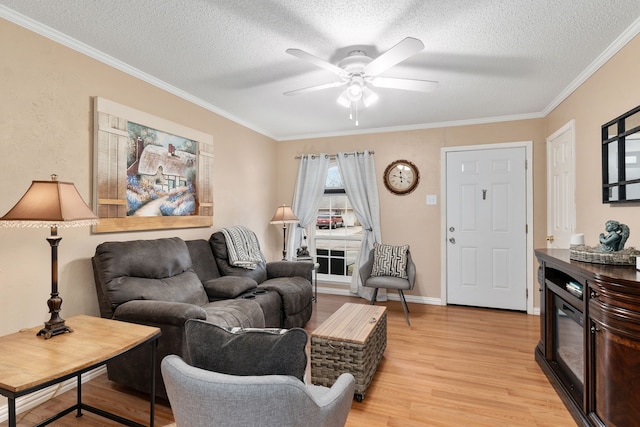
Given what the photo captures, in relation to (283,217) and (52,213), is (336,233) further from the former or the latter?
(52,213)

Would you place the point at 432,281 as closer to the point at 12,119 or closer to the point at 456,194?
the point at 456,194

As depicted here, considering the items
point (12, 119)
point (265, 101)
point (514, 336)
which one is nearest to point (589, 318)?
point (514, 336)

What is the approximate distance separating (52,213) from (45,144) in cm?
90

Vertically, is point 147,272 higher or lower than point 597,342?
higher

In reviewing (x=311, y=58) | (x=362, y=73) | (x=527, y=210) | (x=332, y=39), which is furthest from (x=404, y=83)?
(x=527, y=210)

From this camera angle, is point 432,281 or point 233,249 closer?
point 233,249

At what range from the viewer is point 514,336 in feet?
10.7

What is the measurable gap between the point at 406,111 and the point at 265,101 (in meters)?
1.67

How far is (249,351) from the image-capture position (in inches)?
44.0

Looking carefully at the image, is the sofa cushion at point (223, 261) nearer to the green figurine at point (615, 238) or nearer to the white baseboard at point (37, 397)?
the white baseboard at point (37, 397)

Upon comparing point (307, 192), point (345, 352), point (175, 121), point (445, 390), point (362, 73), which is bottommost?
point (445, 390)

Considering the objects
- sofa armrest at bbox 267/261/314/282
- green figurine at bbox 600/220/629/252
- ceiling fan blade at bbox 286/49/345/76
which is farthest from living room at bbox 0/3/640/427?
ceiling fan blade at bbox 286/49/345/76

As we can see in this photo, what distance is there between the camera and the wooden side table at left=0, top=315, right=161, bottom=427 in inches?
49.3

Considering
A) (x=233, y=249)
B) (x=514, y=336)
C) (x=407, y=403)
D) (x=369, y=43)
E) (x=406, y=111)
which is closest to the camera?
(x=407, y=403)
